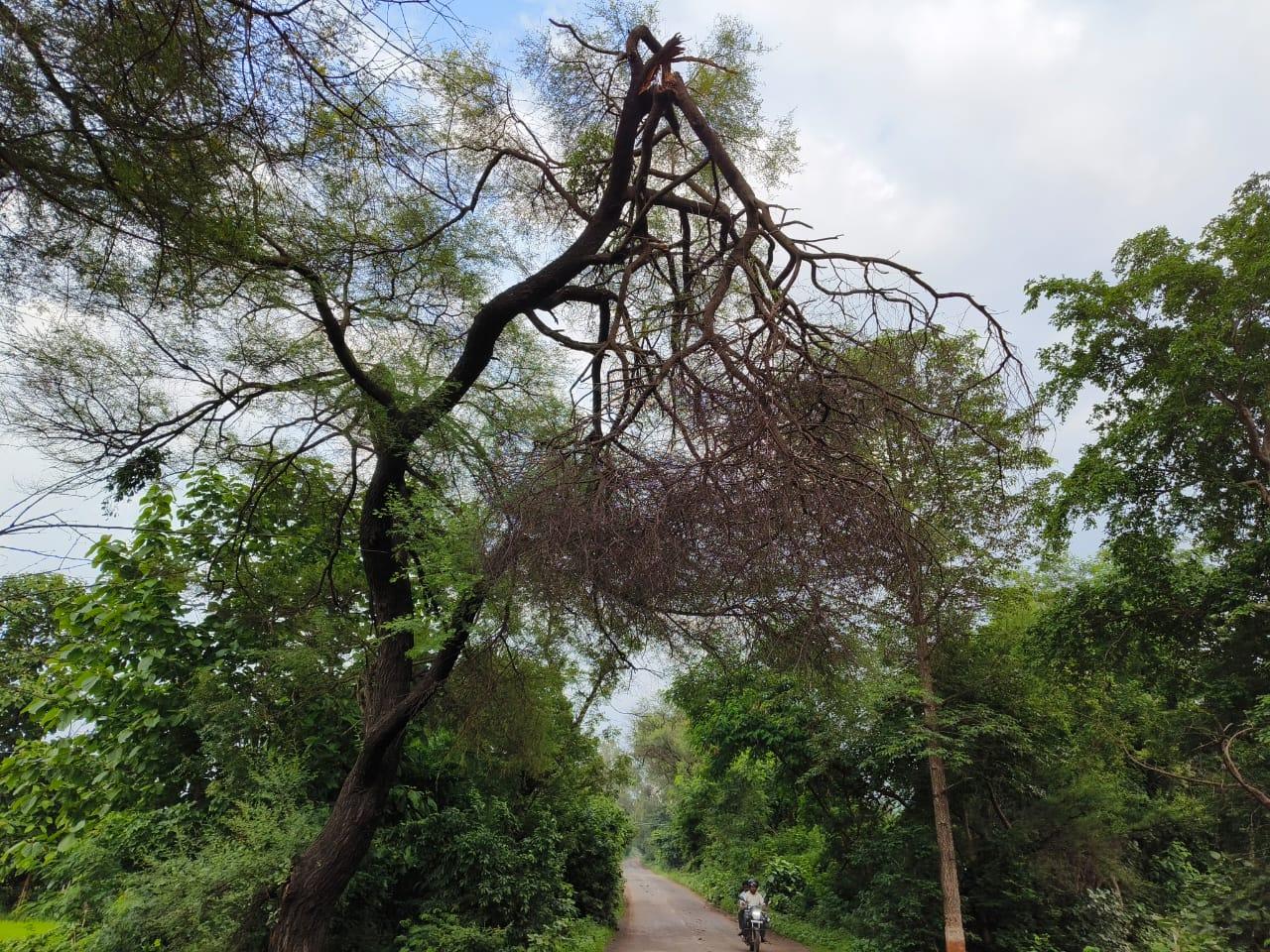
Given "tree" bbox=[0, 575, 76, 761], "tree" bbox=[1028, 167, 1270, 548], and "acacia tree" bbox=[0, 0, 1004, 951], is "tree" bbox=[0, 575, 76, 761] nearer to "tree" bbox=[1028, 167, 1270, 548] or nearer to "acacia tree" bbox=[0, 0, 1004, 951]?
"acacia tree" bbox=[0, 0, 1004, 951]

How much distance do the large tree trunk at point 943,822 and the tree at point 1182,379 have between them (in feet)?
9.44

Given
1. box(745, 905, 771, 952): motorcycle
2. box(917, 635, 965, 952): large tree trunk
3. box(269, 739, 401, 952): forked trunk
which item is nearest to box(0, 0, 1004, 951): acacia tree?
box(269, 739, 401, 952): forked trunk

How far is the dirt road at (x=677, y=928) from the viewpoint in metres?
12.9

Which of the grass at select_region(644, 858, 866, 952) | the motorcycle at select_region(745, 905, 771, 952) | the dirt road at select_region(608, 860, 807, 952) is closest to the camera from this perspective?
the motorcycle at select_region(745, 905, 771, 952)

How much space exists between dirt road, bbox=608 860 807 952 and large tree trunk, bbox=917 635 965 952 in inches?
170

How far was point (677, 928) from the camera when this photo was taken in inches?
616

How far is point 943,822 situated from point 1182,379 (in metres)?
6.78

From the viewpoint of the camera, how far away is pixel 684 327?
4.07 m

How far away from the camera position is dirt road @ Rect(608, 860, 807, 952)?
12898 mm

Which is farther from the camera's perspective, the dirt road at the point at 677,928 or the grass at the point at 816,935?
the dirt road at the point at 677,928

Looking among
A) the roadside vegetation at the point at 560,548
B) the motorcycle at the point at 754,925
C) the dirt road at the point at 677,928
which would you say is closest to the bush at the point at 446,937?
the roadside vegetation at the point at 560,548

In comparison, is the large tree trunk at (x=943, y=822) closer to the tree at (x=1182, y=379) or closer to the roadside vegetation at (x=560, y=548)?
the roadside vegetation at (x=560, y=548)

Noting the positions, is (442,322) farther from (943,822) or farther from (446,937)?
(943,822)

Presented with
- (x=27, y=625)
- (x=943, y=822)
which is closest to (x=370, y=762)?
(x=27, y=625)
